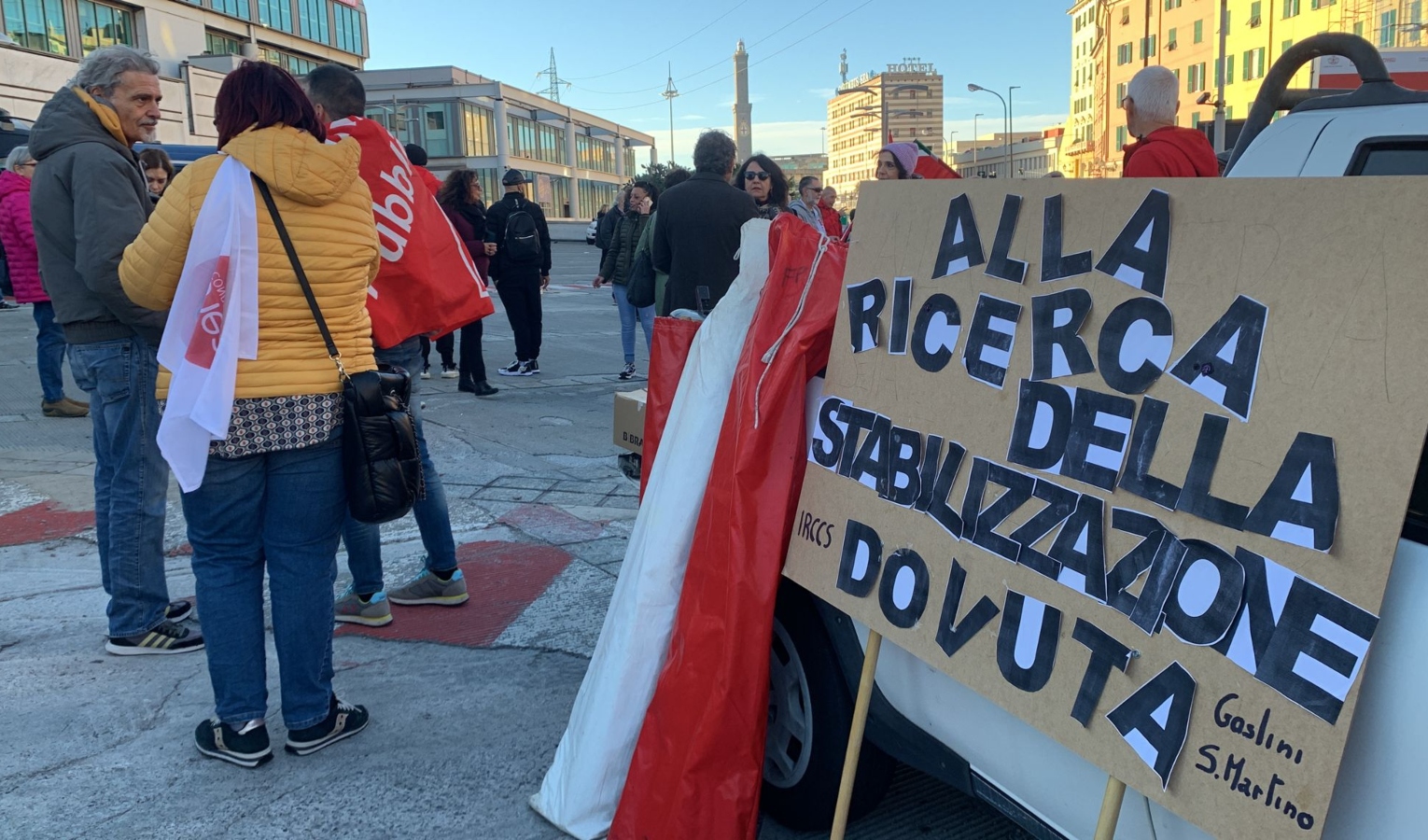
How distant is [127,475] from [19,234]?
4.88 m

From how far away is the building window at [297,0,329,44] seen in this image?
171 ft

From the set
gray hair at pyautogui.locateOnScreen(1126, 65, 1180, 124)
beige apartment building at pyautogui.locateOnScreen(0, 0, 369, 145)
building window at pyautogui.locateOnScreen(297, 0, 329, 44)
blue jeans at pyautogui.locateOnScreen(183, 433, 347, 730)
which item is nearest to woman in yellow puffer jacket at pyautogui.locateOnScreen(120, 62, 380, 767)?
blue jeans at pyautogui.locateOnScreen(183, 433, 347, 730)

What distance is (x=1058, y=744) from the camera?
5.83 feet

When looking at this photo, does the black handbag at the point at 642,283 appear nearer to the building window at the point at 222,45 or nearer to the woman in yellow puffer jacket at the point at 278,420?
the woman in yellow puffer jacket at the point at 278,420

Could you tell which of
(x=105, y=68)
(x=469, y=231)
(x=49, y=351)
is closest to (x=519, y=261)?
(x=469, y=231)

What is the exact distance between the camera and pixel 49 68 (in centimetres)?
3325

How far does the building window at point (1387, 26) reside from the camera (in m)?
42.7

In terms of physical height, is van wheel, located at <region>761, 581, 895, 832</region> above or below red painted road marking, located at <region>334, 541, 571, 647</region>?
above

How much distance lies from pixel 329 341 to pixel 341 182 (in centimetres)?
43

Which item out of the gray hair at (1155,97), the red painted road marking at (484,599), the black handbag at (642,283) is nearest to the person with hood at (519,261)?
the black handbag at (642,283)

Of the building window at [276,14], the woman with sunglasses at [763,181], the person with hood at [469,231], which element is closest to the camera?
the woman with sunglasses at [763,181]

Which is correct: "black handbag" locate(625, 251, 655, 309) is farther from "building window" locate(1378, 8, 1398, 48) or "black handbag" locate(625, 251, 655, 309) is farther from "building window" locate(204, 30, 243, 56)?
"building window" locate(1378, 8, 1398, 48)

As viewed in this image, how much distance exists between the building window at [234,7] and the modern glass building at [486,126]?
33.2 ft

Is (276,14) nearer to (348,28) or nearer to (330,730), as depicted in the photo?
(348,28)
